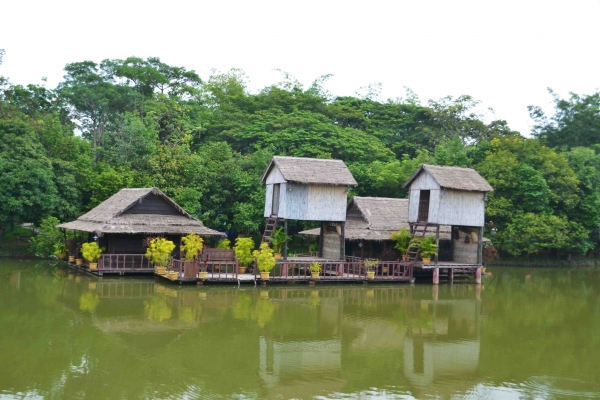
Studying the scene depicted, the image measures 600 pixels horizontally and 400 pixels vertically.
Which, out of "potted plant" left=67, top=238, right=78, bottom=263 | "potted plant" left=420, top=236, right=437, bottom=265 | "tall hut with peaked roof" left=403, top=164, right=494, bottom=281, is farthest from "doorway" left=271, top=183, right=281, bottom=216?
"potted plant" left=67, top=238, right=78, bottom=263

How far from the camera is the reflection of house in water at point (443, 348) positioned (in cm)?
1266

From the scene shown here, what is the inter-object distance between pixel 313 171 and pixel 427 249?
560 centimetres

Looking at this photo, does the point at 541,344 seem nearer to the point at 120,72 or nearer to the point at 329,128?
the point at 329,128

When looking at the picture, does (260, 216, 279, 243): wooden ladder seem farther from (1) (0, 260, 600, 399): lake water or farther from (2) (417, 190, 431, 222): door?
(2) (417, 190, 431, 222): door

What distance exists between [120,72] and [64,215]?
2029 centimetres

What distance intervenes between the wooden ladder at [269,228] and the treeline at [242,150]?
562 cm

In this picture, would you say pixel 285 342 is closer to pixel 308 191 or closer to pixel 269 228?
pixel 308 191

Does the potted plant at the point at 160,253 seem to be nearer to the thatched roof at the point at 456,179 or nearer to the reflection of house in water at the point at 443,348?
the reflection of house in water at the point at 443,348

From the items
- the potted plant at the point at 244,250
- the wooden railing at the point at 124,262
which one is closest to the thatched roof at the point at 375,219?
the potted plant at the point at 244,250

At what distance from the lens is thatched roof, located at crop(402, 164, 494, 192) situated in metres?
26.5

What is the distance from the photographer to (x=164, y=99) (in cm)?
4703

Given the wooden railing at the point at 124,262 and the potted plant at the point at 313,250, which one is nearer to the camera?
the wooden railing at the point at 124,262

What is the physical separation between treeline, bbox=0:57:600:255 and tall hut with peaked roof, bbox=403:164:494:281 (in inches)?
314

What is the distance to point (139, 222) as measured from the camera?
25.9 metres
